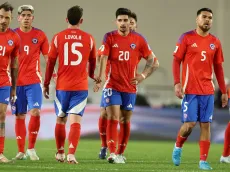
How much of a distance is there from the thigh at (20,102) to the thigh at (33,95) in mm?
87

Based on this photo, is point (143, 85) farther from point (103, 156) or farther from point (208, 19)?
point (208, 19)

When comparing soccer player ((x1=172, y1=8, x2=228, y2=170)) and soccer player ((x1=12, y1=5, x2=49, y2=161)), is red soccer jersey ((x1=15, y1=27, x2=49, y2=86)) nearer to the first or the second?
soccer player ((x1=12, y1=5, x2=49, y2=161))

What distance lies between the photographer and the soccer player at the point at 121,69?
11867 mm

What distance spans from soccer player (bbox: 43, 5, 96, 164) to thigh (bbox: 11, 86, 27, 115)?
50.7 inches

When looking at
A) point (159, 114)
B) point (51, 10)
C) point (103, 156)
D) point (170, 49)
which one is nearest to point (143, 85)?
point (170, 49)

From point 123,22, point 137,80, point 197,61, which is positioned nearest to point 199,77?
point 197,61

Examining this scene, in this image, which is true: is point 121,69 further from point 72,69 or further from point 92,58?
point 72,69

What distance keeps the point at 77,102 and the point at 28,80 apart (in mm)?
1555

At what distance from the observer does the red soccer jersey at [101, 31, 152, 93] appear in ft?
39.5

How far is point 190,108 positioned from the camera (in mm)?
10977

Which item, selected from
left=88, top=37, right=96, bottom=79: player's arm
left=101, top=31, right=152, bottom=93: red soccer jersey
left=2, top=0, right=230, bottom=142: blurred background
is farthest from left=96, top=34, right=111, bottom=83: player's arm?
left=2, top=0, right=230, bottom=142: blurred background

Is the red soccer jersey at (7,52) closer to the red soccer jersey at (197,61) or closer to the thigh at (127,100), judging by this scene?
the thigh at (127,100)

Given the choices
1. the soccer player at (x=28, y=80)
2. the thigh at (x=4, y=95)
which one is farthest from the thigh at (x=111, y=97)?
the thigh at (x=4, y=95)

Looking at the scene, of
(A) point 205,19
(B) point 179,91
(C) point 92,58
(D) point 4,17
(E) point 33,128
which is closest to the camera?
(D) point 4,17
